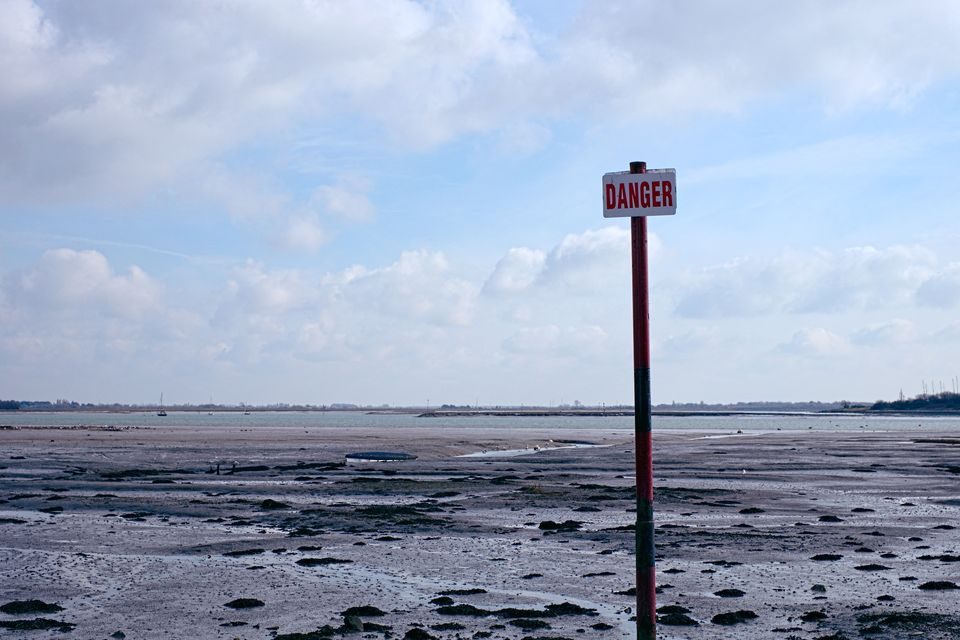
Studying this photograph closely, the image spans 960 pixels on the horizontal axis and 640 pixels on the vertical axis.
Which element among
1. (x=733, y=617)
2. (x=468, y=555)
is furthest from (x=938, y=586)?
(x=468, y=555)

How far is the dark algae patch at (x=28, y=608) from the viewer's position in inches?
579

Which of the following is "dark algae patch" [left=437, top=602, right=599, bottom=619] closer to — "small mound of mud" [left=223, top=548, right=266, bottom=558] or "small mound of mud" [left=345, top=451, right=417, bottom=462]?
"small mound of mud" [left=223, top=548, right=266, bottom=558]

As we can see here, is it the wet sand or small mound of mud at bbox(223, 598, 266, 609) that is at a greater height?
small mound of mud at bbox(223, 598, 266, 609)

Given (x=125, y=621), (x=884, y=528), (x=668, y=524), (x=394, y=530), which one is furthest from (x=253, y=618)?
(x=884, y=528)

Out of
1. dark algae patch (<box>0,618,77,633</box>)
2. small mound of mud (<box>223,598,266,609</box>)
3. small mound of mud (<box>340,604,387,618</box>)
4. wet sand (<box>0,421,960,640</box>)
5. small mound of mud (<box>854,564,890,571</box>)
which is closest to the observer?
dark algae patch (<box>0,618,77,633</box>)

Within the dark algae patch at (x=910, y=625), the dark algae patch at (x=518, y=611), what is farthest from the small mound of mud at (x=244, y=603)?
the dark algae patch at (x=910, y=625)

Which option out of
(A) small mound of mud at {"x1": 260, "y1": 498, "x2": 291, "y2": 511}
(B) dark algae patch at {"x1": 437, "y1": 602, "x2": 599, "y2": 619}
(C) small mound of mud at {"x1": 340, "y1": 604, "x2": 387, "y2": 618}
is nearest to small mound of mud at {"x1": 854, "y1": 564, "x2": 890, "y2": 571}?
(B) dark algae patch at {"x1": 437, "y1": 602, "x2": 599, "y2": 619}

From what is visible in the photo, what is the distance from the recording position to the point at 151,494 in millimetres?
33500

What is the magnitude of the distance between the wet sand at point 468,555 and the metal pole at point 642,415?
17.0ft

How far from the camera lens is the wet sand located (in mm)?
14109

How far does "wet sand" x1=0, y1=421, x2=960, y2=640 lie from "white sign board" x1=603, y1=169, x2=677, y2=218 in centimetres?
717

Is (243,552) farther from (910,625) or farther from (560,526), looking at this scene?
(910,625)

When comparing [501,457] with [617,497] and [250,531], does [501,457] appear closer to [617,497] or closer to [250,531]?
[617,497]

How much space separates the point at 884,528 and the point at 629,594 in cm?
1149
